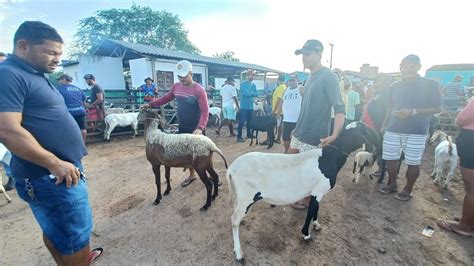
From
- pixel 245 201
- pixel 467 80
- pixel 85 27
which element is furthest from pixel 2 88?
pixel 85 27

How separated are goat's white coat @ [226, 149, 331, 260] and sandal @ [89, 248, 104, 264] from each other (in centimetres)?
164

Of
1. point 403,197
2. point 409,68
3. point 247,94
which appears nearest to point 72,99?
point 247,94

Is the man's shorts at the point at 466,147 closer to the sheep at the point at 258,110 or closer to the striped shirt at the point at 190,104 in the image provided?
the striped shirt at the point at 190,104

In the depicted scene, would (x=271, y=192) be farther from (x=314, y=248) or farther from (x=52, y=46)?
(x=52, y=46)

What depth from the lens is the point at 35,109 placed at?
4.90ft

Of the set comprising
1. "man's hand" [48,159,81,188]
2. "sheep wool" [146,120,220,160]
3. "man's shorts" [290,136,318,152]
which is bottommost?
"sheep wool" [146,120,220,160]

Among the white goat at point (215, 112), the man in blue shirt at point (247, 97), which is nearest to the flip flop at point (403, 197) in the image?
the man in blue shirt at point (247, 97)

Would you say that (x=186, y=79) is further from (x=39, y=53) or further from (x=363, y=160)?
(x=363, y=160)

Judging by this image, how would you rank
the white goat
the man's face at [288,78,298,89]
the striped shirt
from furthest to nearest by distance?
the white goat → the man's face at [288,78,298,89] → the striped shirt

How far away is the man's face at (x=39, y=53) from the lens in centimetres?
153

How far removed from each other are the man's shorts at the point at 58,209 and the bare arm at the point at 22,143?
0.21m

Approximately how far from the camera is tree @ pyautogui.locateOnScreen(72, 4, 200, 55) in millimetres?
36625

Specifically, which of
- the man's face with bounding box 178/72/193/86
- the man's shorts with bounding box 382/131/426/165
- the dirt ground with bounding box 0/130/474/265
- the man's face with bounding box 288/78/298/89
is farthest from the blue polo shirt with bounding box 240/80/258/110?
the man's shorts with bounding box 382/131/426/165

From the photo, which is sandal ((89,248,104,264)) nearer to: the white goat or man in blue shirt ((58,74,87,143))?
man in blue shirt ((58,74,87,143))
